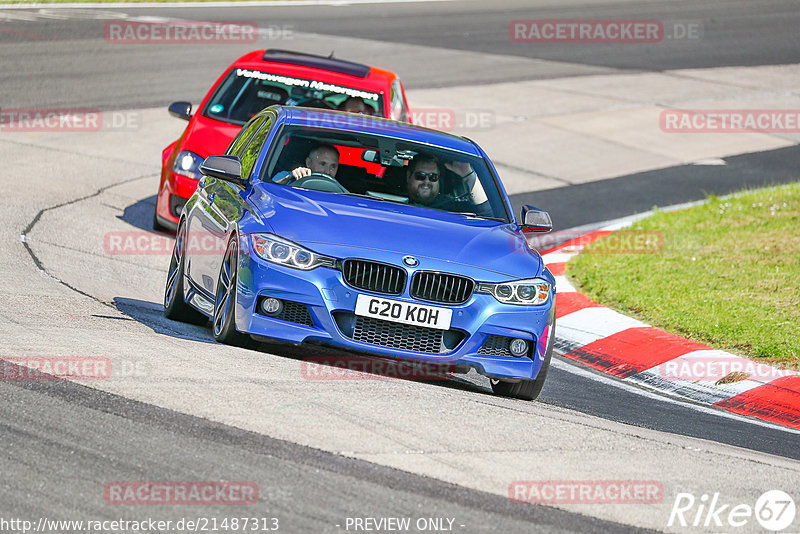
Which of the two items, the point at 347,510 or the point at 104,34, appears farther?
the point at 104,34

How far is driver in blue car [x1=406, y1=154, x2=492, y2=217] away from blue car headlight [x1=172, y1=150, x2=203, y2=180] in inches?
149

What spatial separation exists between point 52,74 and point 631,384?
1426cm

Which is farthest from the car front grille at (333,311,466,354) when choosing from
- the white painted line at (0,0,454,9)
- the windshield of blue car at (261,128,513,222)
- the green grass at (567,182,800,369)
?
the white painted line at (0,0,454,9)

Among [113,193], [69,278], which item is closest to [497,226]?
[69,278]

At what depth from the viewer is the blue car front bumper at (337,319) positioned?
23.9 feet

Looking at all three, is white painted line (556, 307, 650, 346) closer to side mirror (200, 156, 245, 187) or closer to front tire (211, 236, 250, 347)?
side mirror (200, 156, 245, 187)

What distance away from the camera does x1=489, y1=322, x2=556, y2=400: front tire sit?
25.7 ft

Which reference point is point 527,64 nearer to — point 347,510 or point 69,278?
point 69,278

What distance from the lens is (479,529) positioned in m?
5.02

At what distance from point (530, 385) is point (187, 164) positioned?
209 inches

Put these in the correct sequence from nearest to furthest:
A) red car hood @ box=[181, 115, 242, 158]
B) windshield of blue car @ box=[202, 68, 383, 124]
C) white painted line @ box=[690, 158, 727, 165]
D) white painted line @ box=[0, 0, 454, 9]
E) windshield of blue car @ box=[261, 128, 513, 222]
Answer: windshield of blue car @ box=[261, 128, 513, 222] < red car hood @ box=[181, 115, 242, 158] < windshield of blue car @ box=[202, 68, 383, 124] < white painted line @ box=[690, 158, 727, 165] < white painted line @ box=[0, 0, 454, 9]

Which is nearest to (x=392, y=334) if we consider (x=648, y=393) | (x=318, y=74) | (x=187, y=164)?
(x=648, y=393)

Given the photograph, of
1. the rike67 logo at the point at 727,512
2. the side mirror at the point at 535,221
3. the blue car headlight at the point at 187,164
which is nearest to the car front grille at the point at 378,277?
the side mirror at the point at 535,221

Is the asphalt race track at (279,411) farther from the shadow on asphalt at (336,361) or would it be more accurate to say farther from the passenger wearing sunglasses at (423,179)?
the passenger wearing sunglasses at (423,179)
